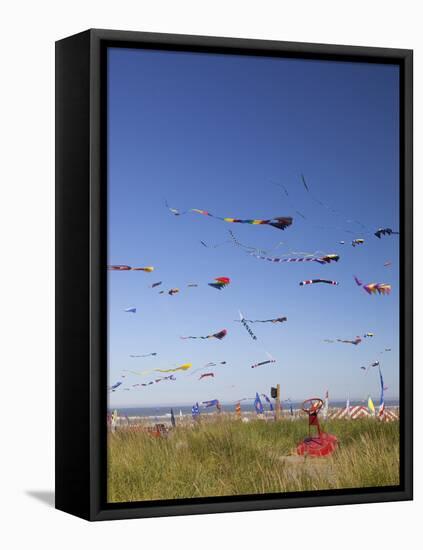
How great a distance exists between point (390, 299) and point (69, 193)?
8.09 feet

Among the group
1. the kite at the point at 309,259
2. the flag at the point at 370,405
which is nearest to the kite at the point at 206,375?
the kite at the point at 309,259

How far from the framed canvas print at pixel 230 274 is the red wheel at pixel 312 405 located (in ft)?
0.05

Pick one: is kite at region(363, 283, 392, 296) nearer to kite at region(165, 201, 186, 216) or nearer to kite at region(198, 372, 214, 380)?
kite at region(198, 372, 214, 380)

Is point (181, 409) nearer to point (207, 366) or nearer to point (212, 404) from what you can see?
point (212, 404)

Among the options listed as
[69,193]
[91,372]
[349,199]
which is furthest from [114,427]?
[349,199]

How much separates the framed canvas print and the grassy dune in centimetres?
1

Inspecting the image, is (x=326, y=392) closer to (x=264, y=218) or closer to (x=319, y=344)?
(x=319, y=344)

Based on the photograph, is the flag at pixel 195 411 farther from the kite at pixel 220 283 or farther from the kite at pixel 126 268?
the kite at pixel 126 268

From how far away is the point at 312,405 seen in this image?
11430 millimetres

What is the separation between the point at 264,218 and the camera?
11250mm

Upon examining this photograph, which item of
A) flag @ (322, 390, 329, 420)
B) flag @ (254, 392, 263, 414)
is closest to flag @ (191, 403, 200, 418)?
flag @ (254, 392, 263, 414)

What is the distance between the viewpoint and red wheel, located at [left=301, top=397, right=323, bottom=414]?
11.4 m

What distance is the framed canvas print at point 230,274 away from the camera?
10.8m

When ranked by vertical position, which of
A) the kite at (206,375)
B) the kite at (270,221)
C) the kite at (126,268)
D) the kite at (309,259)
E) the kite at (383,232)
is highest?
the kite at (270,221)
